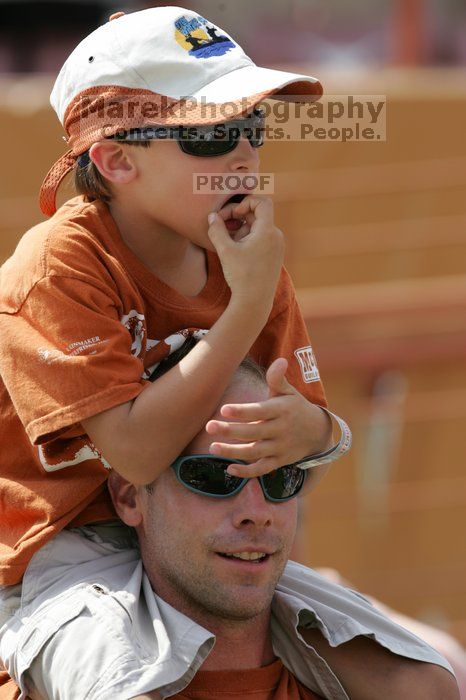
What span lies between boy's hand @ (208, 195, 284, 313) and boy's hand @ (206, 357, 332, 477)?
14cm

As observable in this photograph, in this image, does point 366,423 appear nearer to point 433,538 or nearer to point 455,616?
point 433,538

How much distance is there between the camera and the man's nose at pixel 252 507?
2.30 metres

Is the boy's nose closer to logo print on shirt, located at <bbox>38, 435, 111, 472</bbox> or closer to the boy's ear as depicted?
the boy's ear

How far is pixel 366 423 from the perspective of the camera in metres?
6.16

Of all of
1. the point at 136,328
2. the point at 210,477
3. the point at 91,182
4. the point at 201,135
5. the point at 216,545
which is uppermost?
the point at 201,135

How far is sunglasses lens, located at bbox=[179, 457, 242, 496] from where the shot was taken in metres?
2.29

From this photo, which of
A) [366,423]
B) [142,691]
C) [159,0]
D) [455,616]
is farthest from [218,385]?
[159,0]

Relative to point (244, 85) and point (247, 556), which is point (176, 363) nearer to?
point (247, 556)

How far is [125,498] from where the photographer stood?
7.91 feet

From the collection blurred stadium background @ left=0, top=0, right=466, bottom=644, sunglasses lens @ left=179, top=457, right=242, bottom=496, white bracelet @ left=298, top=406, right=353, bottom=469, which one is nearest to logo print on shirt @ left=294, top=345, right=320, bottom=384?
white bracelet @ left=298, top=406, right=353, bottom=469

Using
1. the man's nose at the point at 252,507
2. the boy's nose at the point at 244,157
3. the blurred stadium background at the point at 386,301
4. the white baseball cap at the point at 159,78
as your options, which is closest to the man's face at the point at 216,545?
the man's nose at the point at 252,507

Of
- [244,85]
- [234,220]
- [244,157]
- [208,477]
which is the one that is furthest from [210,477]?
[244,85]

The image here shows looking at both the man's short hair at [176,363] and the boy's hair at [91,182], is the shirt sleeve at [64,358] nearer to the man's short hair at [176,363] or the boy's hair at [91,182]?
the man's short hair at [176,363]

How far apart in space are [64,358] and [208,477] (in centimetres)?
37
